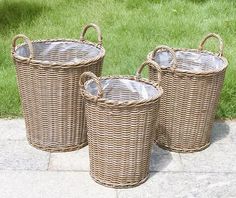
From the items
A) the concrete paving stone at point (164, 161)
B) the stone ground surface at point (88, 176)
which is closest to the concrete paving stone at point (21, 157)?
the stone ground surface at point (88, 176)

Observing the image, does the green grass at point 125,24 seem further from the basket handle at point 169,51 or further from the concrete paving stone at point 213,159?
the basket handle at point 169,51

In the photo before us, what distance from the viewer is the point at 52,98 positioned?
3.98 metres

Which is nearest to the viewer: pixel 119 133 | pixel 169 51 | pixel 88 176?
pixel 119 133

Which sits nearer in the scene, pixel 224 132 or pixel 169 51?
pixel 169 51

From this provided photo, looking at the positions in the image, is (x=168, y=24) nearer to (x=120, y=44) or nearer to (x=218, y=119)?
(x=120, y=44)

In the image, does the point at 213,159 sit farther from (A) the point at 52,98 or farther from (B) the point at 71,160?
(A) the point at 52,98

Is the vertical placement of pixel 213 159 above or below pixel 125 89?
below

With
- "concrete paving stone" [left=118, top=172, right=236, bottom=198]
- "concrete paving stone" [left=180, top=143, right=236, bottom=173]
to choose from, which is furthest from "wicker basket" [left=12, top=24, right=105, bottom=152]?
"concrete paving stone" [left=180, top=143, right=236, bottom=173]

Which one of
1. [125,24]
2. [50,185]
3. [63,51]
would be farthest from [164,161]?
[125,24]

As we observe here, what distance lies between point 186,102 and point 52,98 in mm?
971

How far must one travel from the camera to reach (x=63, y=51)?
4520 mm

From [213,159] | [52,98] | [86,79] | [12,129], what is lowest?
[12,129]

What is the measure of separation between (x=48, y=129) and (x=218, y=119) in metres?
1.59

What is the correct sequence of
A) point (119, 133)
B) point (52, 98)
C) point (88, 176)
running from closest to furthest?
point (119, 133) → point (88, 176) → point (52, 98)
